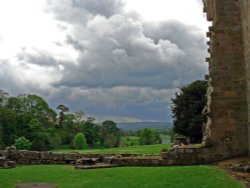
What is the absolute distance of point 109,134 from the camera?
88250mm

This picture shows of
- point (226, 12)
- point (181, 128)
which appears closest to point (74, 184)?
point (226, 12)

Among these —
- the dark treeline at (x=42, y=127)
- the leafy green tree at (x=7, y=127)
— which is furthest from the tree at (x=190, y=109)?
the leafy green tree at (x=7, y=127)

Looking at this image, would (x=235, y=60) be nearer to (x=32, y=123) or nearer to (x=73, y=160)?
(x=73, y=160)

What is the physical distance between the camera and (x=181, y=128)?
44938mm

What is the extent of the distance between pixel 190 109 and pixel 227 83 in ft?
87.1

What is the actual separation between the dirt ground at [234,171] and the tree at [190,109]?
25.7m

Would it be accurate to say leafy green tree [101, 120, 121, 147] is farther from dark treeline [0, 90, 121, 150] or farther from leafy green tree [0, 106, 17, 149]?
leafy green tree [0, 106, 17, 149]

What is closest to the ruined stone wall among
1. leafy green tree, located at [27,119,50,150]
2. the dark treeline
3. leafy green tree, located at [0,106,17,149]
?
the dark treeline

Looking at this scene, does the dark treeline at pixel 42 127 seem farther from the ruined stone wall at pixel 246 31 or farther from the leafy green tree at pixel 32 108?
the ruined stone wall at pixel 246 31

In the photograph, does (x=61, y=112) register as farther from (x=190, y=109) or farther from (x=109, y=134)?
(x=190, y=109)

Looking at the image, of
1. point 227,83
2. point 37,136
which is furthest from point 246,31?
point 37,136

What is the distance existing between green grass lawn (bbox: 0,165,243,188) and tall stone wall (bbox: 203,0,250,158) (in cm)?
348

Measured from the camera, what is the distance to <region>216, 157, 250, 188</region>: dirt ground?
12649 millimetres

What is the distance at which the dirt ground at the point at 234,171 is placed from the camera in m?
12.6
